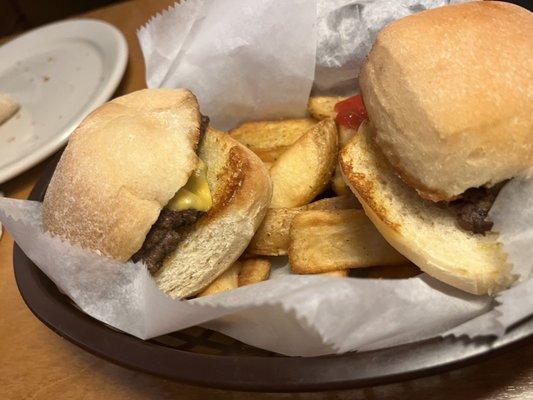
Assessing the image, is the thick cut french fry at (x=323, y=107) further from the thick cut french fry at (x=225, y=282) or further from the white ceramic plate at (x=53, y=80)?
the white ceramic plate at (x=53, y=80)

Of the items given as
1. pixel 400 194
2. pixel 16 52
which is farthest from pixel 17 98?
pixel 400 194

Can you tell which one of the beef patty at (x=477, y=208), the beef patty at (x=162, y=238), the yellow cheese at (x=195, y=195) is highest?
the yellow cheese at (x=195, y=195)

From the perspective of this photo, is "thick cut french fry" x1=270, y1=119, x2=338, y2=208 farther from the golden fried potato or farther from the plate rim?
the plate rim

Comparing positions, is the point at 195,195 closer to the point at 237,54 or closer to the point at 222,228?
the point at 222,228

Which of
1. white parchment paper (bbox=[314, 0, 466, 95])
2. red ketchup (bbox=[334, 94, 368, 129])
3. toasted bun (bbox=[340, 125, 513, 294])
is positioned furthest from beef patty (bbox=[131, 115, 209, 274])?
white parchment paper (bbox=[314, 0, 466, 95])

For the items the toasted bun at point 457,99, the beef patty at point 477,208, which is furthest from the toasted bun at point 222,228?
the beef patty at point 477,208

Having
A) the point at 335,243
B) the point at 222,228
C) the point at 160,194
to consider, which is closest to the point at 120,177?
the point at 160,194
